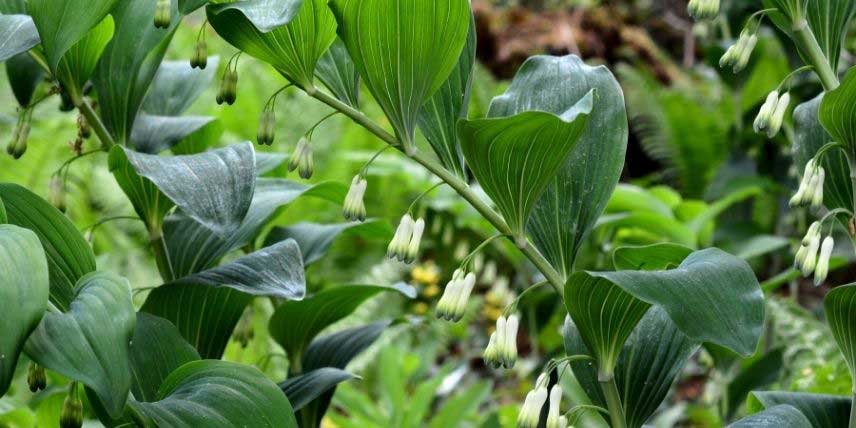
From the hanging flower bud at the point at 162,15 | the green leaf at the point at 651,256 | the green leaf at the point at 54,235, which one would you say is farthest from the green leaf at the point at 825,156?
the green leaf at the point at 54,235

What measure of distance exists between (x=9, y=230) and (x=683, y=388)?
11.9 feet

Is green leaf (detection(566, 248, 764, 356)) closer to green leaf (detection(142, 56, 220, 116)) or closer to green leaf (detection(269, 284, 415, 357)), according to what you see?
green leaf (detection(269, 284, 415, 357))

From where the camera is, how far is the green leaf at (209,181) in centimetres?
105

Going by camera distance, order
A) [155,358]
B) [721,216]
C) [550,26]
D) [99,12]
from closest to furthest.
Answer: [99,12]
[155,358]
[721,216]
[550,26]

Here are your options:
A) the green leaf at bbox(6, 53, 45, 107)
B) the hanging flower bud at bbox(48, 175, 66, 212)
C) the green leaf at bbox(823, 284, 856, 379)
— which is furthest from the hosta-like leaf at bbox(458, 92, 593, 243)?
the green leaf at bbox(6, 53, 45, 107)

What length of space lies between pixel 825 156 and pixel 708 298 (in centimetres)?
45

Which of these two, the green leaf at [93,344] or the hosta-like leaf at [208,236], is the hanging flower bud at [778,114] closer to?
the hosta-like leaf at [208,236]

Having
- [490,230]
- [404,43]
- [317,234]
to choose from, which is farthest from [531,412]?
[490,230]

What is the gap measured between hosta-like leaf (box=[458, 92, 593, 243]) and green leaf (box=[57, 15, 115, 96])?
524mm

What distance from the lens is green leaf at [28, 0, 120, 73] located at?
1.07 meters

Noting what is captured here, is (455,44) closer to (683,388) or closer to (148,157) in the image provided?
(148,157)

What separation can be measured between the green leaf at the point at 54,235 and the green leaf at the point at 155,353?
0.37ft

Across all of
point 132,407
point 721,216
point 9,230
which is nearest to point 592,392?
point 132,407

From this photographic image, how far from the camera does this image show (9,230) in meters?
0.88
